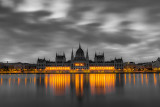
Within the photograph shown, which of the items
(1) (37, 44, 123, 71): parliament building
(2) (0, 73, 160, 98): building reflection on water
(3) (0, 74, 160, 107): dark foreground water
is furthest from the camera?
(1) (37, 44, 123, 71): parliament building

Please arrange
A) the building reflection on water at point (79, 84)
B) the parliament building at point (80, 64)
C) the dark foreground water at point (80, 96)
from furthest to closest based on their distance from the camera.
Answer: the parliament building at point (80, 64), the building reflection on water at point (79, 84), the dark foreground water at point (80, 96)

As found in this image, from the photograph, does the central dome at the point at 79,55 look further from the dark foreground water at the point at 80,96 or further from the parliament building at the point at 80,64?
the dark foreground water at the point at 80,96

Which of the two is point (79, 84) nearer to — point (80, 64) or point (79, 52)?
point (80, 64)

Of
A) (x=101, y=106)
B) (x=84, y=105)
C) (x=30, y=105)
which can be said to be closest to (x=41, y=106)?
(x=30, y=105)

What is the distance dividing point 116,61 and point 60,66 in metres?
58.4

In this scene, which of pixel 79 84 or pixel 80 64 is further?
pixel 80 64

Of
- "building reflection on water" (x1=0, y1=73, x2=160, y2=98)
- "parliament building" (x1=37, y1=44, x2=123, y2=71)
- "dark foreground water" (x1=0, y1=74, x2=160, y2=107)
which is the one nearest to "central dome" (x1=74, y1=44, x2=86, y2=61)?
"parliament building" (x1=37, y1=44, x2=123, y2=71)

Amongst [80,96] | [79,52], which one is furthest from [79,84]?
[79,52]

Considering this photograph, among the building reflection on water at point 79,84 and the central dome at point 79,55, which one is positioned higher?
the central dome at point 79,55

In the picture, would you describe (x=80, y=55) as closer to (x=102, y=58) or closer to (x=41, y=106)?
(x=102, y=58)

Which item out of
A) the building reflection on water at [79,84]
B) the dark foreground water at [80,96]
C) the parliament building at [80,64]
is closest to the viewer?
the dark foreground water at [80,96]

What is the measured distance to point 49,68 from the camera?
7234 inches

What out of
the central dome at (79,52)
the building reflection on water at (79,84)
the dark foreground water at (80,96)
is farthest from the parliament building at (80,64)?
the dark foreground water at (80,96)

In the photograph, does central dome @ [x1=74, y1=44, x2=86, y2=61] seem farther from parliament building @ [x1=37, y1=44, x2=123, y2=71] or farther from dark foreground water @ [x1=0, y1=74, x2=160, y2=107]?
dark foreground water @ [x1=0, y1=74, x2=160, y2=107]
